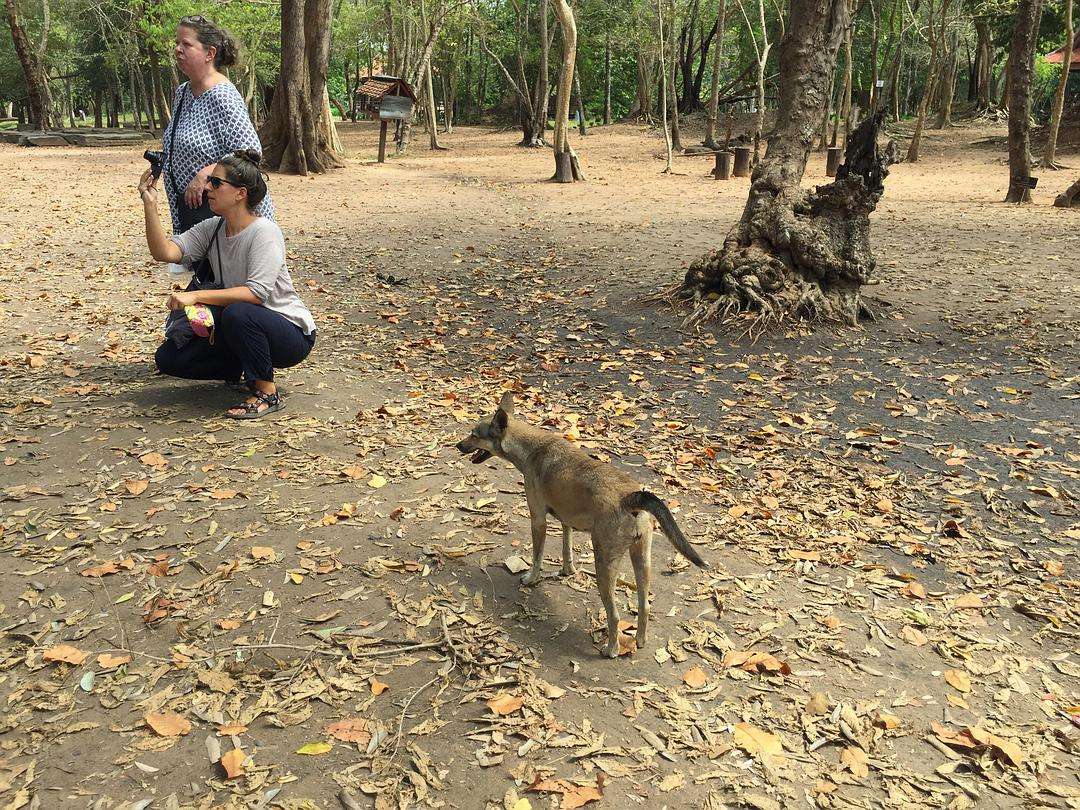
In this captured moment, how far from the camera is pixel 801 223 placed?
27.7 ft

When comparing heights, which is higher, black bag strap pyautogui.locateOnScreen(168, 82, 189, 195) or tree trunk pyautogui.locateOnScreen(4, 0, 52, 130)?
tree trunk pyautogui.locateOnScreen(4, 0, 52, 130)

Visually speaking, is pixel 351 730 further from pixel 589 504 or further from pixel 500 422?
pixel 500 422

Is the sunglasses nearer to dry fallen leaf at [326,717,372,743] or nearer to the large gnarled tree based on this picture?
dry fallen leaf at [326,717,372,743]

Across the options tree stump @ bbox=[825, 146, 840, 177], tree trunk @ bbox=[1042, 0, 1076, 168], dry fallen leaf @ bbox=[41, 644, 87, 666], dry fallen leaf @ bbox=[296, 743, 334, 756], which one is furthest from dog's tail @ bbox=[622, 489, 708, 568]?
tree stump @ bbox=[825, 146, 840, 177]

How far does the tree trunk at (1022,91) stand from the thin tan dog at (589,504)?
15676mm

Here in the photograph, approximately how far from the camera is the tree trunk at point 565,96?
18.0 meters

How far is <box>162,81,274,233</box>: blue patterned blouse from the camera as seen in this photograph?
5625 mm

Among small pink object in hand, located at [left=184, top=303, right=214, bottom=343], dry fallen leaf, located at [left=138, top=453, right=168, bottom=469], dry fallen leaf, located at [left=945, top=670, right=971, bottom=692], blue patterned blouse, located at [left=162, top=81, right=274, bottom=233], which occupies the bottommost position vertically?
dry fallen leaf, located at [left=945, top=670, right=971, bottom=692]

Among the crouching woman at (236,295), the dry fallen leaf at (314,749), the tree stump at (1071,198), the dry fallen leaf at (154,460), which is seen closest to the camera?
the dry fallen leaf at (314,749)

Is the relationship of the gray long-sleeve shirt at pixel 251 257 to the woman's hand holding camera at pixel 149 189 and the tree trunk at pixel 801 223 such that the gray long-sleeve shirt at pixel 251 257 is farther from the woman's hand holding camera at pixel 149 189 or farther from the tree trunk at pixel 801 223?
the tree trunk at pixel 801 223

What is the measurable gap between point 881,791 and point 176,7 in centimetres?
3208

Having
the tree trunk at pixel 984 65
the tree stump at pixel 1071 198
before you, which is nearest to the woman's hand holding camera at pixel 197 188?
the tree stump at pixel 1071 198

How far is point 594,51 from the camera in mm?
45594

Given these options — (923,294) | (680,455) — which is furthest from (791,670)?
(923,294)
